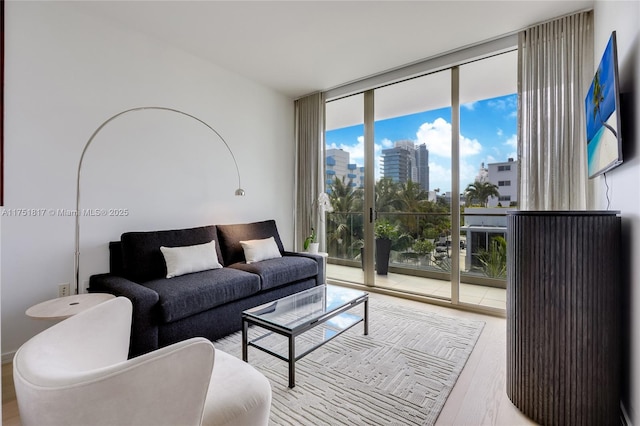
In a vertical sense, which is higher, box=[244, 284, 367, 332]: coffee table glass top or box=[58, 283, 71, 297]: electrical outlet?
box=[58, 283, 71, 297]: electrical outlet

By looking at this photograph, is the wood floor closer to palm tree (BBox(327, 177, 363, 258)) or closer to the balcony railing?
the balcony railing

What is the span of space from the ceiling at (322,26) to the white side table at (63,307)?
2.39m

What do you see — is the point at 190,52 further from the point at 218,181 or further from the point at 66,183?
the point at 66,183

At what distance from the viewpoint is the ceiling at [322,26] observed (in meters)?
2.55

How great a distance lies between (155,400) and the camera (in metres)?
0.96

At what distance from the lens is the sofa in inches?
87.4

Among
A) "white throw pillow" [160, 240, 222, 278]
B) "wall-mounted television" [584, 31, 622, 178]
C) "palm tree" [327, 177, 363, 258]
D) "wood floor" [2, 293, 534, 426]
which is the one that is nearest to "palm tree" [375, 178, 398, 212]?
"palm tree" [327, 177, 363, 258]

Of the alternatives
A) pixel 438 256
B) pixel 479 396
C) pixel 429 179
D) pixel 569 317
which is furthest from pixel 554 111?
pixel 479 396

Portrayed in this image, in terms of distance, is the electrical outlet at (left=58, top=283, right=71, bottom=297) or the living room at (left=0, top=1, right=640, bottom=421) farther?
the electrical outlet at (left=58, top=283, right=71, bottom=297)

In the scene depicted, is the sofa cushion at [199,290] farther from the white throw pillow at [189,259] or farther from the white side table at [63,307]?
the white side table at [63,307]

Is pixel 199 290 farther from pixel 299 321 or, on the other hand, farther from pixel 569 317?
pixel 569 317

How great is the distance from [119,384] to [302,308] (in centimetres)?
154

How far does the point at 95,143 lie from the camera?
2.67 metres

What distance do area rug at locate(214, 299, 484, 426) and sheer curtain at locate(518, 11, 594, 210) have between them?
141 cm
